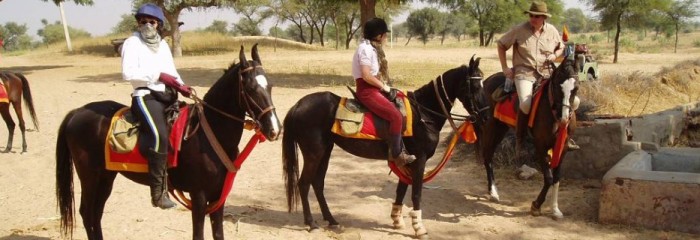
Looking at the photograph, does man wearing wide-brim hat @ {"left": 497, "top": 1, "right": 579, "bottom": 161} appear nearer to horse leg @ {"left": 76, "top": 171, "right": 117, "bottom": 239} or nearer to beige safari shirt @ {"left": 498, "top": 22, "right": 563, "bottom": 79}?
beige safari shirt @ {"left": 498, "top": 22, "right": 563, "bottom": 79}

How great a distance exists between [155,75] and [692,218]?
15.8 feet

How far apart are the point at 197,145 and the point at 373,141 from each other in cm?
187

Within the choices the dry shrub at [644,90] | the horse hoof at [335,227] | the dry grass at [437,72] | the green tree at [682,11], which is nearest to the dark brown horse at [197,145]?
the dry grass at [437,72]

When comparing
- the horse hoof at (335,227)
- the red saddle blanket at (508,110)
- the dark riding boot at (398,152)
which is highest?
the red saddle blanket at (508,110)

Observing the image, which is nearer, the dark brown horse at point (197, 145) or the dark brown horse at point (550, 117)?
the dark brown horse at point (197, 145)

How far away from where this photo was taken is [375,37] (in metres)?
4.56

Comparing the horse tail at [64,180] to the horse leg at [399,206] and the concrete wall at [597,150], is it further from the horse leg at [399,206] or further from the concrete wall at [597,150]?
the concrete wall at [597,150]

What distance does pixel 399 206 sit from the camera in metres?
4.85

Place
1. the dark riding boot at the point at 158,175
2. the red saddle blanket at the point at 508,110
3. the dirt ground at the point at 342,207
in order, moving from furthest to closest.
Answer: the red saddle blanket at the point at 508,110 → the dirt ground at the point at 342,207 → the dark riding boot at the point at 158,175

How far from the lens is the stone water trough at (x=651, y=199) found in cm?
443

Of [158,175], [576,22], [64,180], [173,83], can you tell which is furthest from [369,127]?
[576,22]

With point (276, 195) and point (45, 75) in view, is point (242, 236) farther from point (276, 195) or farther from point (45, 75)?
point (45, 75)

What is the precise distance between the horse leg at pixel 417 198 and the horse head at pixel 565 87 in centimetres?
143

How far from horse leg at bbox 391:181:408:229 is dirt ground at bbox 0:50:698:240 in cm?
9
